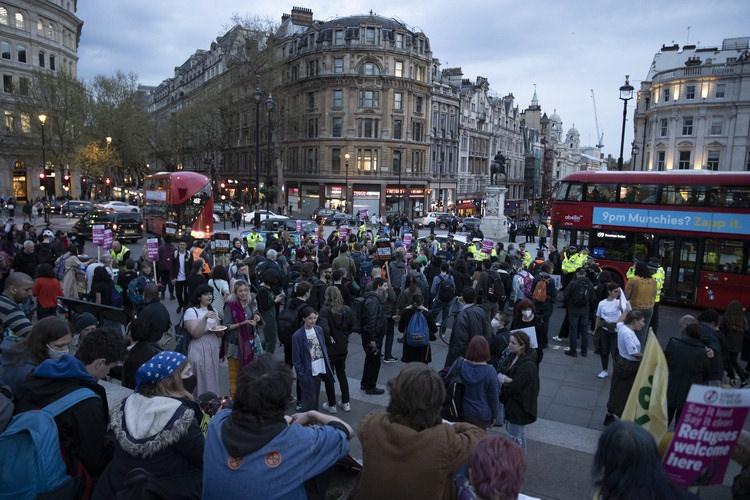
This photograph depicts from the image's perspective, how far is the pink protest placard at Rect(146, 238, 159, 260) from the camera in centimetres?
1366

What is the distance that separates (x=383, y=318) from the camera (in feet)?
26.4

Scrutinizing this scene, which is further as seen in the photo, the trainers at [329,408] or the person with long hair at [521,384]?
the trainers at [329,408]

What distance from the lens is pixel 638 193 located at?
1633cm

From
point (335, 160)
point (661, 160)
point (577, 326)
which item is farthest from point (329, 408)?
point (661, 160)

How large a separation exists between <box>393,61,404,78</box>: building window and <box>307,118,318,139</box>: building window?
33.8 feet

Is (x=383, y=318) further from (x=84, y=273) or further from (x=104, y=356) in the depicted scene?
(x=84, y=273)

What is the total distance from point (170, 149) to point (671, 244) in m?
64.0

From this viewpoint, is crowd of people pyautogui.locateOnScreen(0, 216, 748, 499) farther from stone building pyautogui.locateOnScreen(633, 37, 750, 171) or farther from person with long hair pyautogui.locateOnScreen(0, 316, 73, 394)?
stone building pyautogui.locateOnScreen(633, 37, 750, 171)

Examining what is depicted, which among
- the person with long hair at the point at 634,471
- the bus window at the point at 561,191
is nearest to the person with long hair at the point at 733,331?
the person with long hair at the point at 634,471

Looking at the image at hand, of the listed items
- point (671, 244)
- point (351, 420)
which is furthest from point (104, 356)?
point (671, 244)

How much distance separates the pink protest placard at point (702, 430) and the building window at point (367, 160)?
177ft

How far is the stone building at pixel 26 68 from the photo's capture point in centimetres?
4812

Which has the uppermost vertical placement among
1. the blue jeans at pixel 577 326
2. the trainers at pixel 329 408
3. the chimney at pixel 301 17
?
the chimney at pixel 301 17

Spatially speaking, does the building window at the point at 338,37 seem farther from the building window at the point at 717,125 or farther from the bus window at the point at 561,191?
the bus window at the point at 561,191
